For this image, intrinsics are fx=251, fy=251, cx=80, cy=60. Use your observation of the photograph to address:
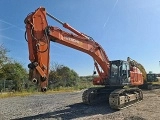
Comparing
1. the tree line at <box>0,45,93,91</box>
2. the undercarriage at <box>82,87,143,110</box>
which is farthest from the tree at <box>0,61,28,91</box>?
the undercarriage at <box>82,87,143,110</box>

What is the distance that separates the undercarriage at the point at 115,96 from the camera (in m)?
13.5

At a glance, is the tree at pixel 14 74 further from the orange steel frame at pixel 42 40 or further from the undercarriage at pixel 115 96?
the orange steel frame at pixel 42 40

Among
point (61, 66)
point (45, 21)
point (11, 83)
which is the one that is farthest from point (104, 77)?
point (61, 66)

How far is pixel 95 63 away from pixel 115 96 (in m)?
2.76

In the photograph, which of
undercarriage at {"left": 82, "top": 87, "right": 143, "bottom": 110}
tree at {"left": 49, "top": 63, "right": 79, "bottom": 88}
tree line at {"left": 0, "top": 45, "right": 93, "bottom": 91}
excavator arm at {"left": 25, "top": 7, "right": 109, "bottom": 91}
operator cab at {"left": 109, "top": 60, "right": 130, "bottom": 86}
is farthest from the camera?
tree at {"left": 49, "top": 63, "right": 79, "bottom": 88}

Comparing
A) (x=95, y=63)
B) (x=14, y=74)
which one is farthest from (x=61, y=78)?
(x=95, y=63)

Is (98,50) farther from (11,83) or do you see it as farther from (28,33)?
(11,83)

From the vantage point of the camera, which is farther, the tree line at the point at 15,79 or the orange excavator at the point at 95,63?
the tree line at the point at 15,79

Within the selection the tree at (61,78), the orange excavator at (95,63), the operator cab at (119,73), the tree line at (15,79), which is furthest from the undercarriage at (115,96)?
the tree at (61,78)

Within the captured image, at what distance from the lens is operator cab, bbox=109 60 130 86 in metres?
15.1

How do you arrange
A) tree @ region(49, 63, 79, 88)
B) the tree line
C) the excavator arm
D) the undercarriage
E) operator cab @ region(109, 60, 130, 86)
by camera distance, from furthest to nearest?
tree @ region(49, 63, 79, 88), the tree line, operator cab @ region(109, 60, 130, 86), the undercarriage, the excavator arm

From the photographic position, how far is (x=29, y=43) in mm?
10016

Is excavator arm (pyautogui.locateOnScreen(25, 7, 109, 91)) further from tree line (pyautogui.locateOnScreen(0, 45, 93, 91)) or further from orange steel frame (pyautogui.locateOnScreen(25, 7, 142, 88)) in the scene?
tree line (pyautogui.locateOnScreen(0, 45, 93, 91))

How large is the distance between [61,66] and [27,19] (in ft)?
125
